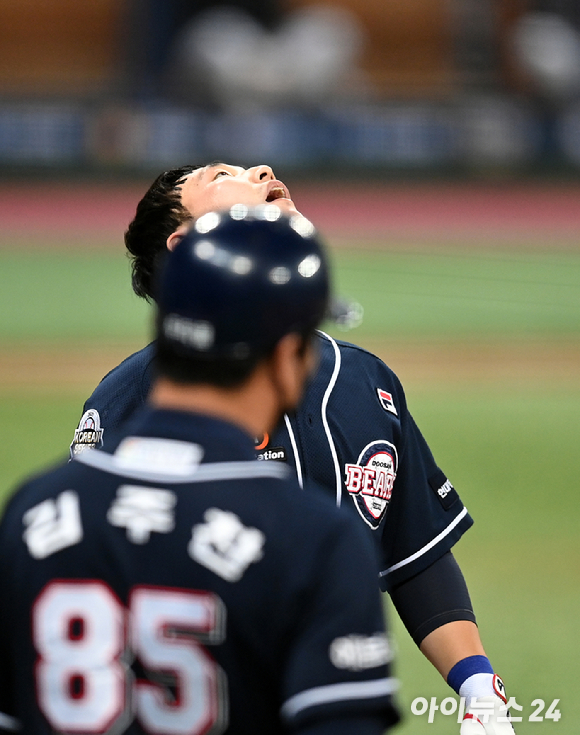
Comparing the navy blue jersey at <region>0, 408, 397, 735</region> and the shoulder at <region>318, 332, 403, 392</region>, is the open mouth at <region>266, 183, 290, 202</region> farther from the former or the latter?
the navy blue jersey at <region>0, 408, 397, 735</region>

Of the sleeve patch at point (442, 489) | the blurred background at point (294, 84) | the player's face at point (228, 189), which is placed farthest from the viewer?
the blurred background at point (294, 84)

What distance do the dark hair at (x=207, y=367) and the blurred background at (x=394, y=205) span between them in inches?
132

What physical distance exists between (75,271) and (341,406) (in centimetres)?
1481

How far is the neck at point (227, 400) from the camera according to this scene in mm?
1768

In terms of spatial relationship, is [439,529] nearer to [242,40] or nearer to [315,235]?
[315,235]

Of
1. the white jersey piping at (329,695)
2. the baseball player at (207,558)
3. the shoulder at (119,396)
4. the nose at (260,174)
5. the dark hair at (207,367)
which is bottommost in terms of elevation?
the shoulder at (119,396)

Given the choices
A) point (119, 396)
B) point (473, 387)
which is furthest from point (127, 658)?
point (473, 387)

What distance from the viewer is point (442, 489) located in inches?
121

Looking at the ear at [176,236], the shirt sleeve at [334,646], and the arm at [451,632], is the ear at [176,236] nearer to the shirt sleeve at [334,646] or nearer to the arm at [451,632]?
the arm at [451,632]

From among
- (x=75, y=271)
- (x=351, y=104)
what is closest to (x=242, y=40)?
(x=351, y=104)

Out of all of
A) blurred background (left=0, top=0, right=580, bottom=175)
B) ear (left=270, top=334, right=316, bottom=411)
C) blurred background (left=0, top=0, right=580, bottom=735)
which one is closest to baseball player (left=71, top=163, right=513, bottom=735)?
ear (left=270, top=334, right=316, bottom=411)

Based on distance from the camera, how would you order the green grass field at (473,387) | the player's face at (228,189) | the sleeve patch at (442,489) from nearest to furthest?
the player's face at (228,189), the sleeve patch at (442,489), the green grass field at (473,387)

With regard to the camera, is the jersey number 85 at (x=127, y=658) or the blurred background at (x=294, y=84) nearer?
the jersey number 85 at (x=127, y=658)

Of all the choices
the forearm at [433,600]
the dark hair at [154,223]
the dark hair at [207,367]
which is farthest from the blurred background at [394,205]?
the dark hair at [207,367]
